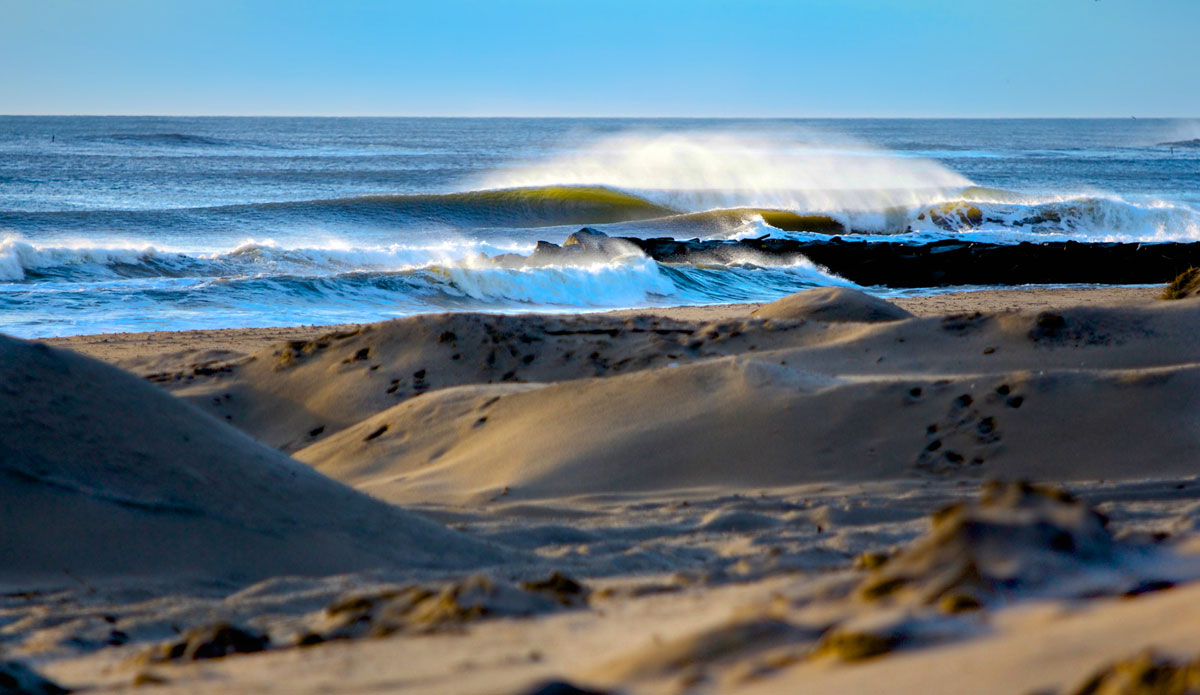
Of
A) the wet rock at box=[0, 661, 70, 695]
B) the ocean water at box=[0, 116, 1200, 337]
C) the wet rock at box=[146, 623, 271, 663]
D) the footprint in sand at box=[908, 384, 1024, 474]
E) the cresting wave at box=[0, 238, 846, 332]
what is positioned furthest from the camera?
the ocean water at box=[0, 116, 1200, 337]

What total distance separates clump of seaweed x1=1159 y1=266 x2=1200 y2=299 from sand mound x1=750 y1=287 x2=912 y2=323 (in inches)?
77.4

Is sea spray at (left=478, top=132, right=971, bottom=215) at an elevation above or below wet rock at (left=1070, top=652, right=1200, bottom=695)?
above

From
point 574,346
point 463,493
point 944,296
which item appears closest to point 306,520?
point 463,493

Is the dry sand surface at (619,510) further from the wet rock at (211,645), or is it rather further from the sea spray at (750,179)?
the sea spray at (750,179)

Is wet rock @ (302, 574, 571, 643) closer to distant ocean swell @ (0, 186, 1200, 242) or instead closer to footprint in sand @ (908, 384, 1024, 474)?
footprint in sand @ (908, 384, 1024, 474)

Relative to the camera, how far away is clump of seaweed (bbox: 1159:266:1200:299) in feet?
26.3

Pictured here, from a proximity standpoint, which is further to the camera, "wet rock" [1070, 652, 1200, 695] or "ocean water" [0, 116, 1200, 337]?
"ocean water" [0, 116, 1200, 337]

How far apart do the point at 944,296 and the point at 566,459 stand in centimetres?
1161

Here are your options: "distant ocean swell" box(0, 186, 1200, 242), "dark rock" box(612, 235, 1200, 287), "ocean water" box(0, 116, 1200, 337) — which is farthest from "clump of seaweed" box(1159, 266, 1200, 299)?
"distant ocean swell" box(0, 186, 1200, 242)

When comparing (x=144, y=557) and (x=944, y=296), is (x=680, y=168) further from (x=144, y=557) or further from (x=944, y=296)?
(x=144, y=557)

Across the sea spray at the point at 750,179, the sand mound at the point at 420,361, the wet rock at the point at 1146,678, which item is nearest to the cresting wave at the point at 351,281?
the sand mound at the point at 420,361

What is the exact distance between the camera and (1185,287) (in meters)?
8.13

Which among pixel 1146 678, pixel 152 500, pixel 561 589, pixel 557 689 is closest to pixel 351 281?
pixel 152 500

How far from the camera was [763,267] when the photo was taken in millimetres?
18188
